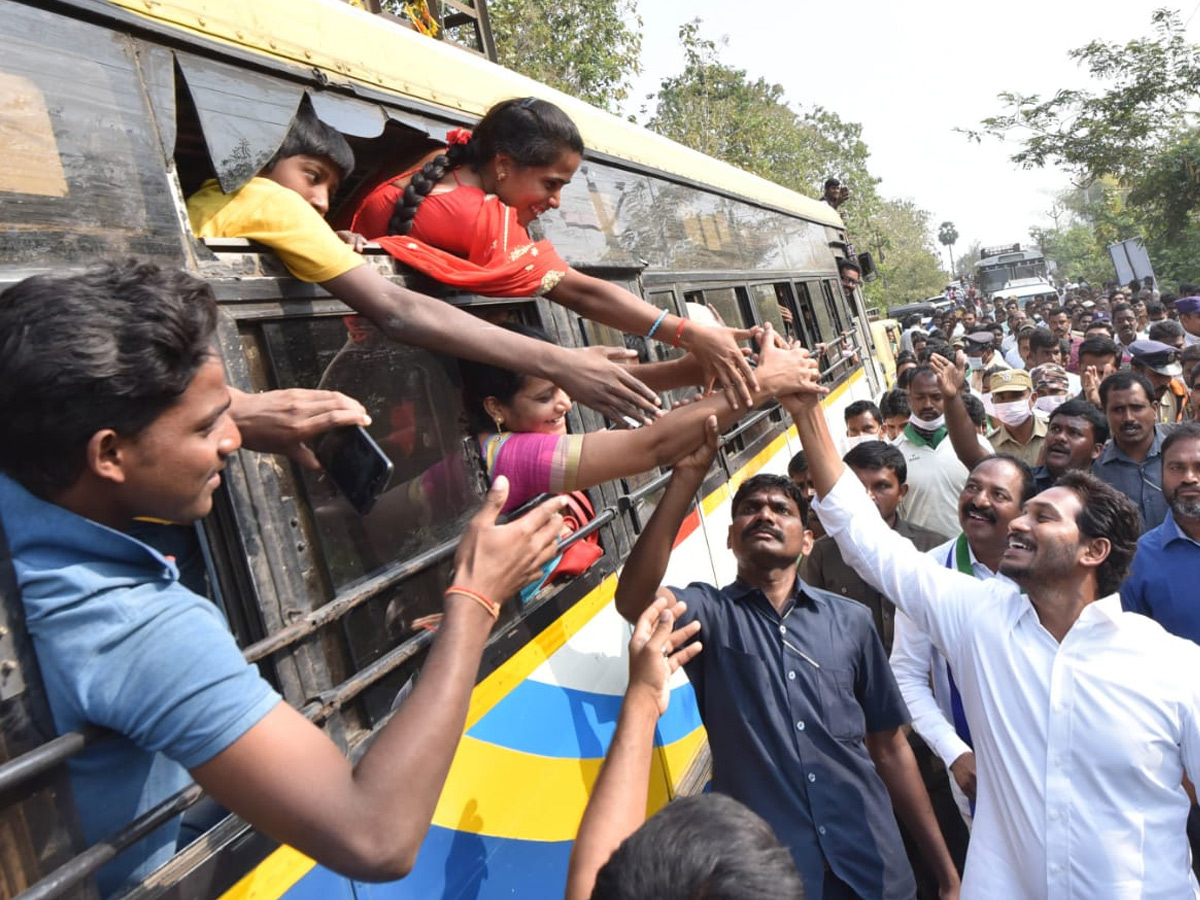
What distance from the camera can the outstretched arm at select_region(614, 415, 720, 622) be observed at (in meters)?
2.21

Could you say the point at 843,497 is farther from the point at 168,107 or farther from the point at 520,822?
the point at 168,107

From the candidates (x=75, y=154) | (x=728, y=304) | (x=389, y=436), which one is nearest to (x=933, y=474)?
(x=728, y=304)

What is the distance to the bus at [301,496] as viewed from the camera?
1.50 meters

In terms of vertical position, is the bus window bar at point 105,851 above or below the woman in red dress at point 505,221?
below

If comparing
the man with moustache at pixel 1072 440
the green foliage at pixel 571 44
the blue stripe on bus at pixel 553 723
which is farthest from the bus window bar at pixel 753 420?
the green foliage at pixel 571 44

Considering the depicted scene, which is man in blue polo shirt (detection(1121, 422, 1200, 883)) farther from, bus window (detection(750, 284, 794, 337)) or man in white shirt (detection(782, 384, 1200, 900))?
Result: bus window (detection(750, 284, 794, 337))

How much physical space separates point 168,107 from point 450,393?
3.08 ft

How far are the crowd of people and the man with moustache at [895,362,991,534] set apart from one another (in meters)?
1.12

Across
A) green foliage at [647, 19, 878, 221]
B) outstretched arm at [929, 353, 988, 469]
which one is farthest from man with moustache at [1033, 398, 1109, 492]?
green foliage at [647, 19, 878, 221]

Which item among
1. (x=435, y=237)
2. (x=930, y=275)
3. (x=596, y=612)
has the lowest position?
(x=596, y=612)

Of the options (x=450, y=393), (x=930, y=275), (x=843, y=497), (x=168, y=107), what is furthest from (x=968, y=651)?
(x=930, y=275)

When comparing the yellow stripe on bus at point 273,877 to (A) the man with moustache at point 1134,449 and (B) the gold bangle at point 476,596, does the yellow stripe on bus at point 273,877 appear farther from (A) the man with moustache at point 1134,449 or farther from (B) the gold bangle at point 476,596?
(A) the man with moustache at point 1134,449

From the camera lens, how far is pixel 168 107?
6.20ft

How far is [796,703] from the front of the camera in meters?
2.38
